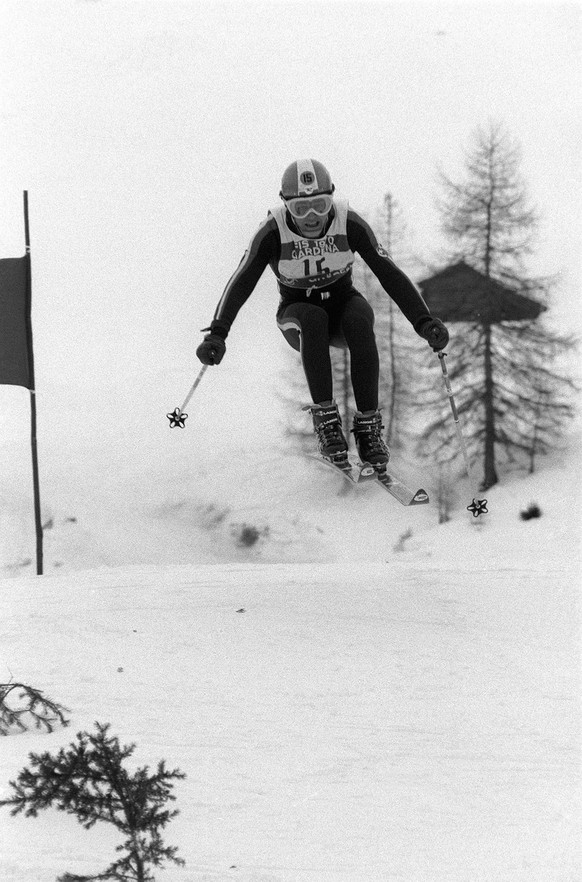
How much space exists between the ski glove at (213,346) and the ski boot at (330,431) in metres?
0.68

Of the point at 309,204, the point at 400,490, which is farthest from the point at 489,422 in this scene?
the point at 309,204

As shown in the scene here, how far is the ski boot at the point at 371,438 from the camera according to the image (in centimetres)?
604

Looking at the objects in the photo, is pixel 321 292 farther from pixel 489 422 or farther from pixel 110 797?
pixel 489 422

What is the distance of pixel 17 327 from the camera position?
9.97 m

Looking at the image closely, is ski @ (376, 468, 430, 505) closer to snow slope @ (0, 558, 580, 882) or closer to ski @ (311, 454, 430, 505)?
ski @ (311, 454, 430, 505)

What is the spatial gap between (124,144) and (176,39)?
8.97 ft

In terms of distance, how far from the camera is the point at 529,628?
7836 millimetres

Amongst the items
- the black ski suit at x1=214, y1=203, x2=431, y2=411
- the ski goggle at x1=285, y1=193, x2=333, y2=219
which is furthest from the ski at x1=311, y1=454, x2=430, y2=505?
the ski goggle at x1=285, y1=193, x2=333, y2=219

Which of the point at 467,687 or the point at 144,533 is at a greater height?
the point at 467,687

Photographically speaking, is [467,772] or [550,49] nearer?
[467,772]

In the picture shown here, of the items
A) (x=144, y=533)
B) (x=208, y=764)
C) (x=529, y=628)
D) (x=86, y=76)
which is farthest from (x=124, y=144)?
(x=208, y=764)

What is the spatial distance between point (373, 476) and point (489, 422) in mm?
11285

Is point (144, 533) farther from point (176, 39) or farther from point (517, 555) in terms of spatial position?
point (176, 39)

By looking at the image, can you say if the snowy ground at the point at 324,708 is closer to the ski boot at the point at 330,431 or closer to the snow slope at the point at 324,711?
the snow slope at the point at 324,711
